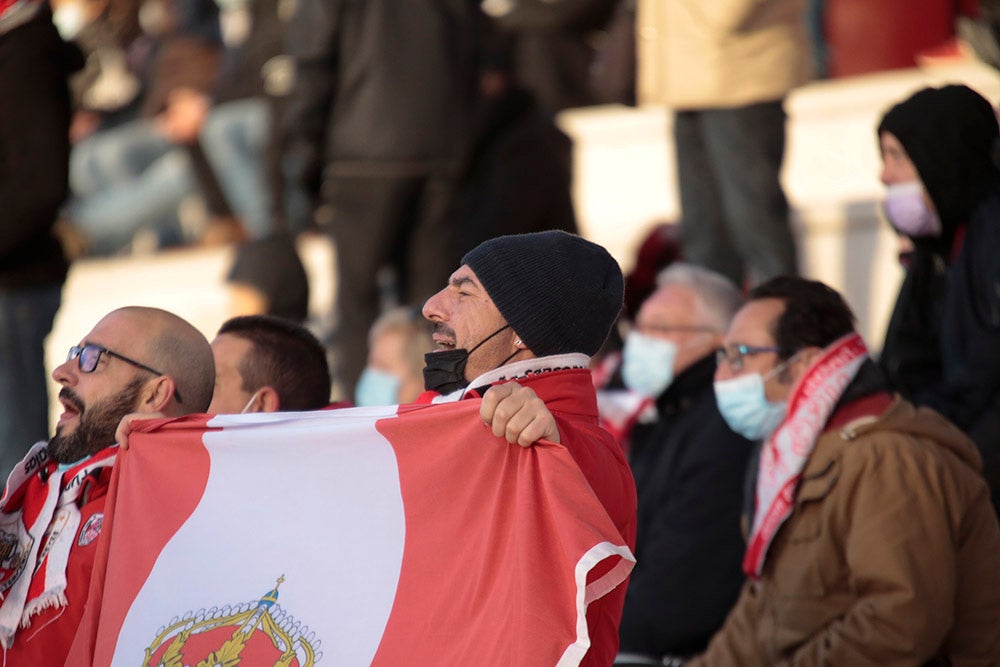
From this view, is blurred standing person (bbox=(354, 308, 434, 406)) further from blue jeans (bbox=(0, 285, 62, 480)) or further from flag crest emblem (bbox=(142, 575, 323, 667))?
flag crest emblem (bbox=(142, 575, 323, 667))

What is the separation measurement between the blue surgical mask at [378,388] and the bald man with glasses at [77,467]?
262cm

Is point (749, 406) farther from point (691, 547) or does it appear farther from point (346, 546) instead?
point (346, 546)

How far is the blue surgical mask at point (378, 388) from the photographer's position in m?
7.05

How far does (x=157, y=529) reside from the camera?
3.91 meters

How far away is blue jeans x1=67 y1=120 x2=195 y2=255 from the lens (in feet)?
40.0

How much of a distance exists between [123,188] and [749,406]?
8052 millimetres

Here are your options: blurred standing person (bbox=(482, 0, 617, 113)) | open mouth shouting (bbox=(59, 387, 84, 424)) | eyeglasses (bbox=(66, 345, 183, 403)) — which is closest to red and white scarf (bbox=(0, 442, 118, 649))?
open mouth shouting (bbox=(59, 387, 84, 424))

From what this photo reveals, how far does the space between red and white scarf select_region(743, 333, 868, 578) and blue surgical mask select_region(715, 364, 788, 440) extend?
0.40ft

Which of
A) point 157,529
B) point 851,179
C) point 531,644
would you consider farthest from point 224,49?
point 531,644

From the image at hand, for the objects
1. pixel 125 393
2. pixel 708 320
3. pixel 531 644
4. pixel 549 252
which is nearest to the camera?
pixel 531 644

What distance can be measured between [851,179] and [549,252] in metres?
5.38

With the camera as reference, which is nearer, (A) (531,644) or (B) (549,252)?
(A) (531,644)

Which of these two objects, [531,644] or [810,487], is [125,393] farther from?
[810,487]

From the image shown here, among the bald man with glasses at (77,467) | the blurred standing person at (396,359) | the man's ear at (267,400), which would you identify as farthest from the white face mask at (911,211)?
the bald man with glasses at (77,467)
